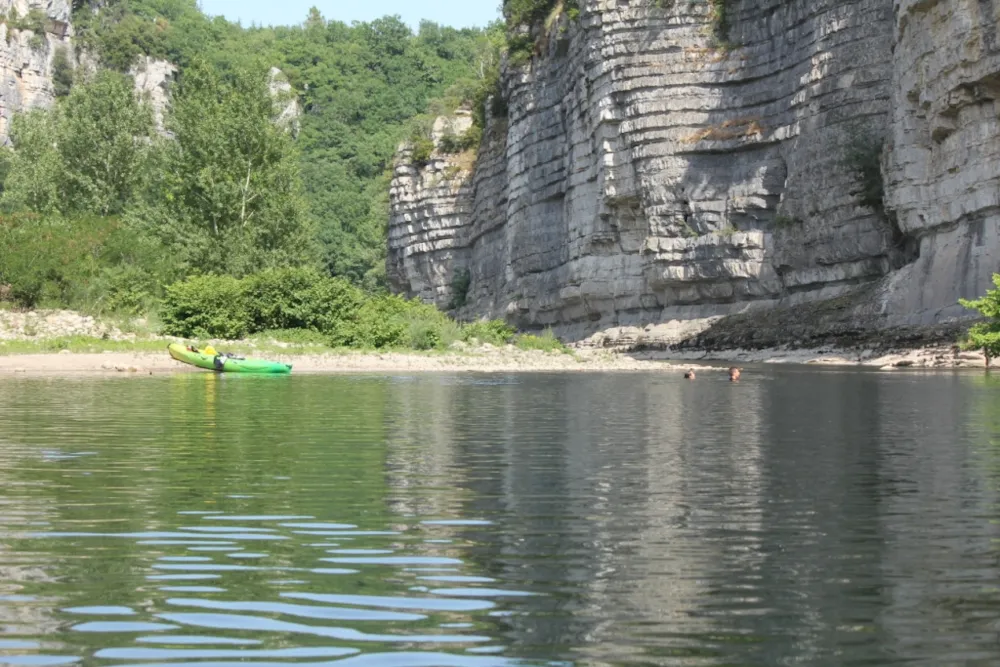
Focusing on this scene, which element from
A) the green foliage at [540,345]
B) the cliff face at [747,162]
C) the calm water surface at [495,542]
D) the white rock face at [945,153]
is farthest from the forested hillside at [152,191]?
the calm water surface at [495,542]

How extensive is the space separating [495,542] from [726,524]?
192 cm

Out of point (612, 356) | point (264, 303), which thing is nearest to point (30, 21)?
point (264, 303)

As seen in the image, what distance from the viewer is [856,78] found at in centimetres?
5794

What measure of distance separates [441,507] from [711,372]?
31.5 metres

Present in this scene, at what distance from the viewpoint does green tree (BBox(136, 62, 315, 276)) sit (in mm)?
55969

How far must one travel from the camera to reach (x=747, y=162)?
211ft

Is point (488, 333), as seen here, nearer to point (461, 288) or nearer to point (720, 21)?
point (720, 21)

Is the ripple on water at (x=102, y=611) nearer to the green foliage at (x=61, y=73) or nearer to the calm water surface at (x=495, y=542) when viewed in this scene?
the calm water surface at (x=495, y=542)

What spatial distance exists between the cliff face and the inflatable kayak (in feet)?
76.4

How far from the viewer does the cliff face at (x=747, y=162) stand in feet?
162

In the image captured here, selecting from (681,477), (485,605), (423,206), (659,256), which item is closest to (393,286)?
(423,206)

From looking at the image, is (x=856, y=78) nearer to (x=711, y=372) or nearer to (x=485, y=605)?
(x=711, y=372)

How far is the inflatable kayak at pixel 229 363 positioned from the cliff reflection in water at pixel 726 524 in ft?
48.0

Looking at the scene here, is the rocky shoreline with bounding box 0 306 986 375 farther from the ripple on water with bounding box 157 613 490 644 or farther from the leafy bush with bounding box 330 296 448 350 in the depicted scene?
the ripple on water with bounding box 157 613 490 644
